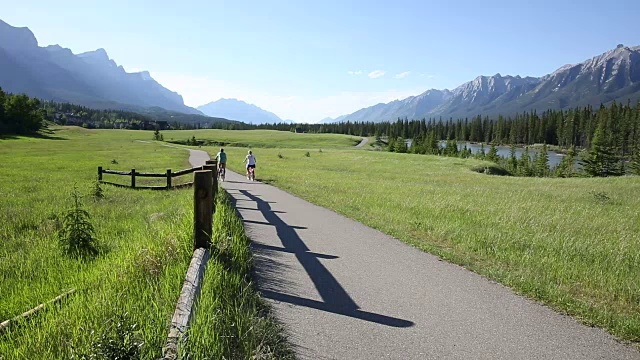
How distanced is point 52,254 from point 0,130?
337 ft

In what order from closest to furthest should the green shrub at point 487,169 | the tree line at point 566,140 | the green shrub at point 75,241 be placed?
the green shrub at point 75,241 < the green shrub at point 487,169 < the tree line at point 566,140

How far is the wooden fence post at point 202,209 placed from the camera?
5.84 m

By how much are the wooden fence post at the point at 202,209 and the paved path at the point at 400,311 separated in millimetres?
1089

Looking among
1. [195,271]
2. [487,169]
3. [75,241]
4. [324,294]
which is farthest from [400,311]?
[487,169]

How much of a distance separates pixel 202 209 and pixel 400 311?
338 cm

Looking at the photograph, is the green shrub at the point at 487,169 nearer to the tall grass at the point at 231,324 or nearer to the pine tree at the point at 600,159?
the pine tree at the point at 600,159

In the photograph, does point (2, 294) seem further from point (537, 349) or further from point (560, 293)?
point (560, 293)

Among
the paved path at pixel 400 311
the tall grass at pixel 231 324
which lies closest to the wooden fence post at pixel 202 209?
the tall grass at pixel 231 324

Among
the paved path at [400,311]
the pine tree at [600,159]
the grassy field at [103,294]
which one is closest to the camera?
the grassy field at [103,294]

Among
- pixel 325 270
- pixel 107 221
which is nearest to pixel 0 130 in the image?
pixel 107 221

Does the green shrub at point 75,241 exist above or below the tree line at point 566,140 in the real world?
below

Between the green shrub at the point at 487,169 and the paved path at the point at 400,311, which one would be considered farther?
the green shrub at the point at 487,169

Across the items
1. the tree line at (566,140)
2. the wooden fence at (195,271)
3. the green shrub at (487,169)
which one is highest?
the tree line at (566,140)

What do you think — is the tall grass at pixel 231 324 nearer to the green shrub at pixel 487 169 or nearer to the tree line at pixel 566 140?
the green shrub at pixel 487 169
